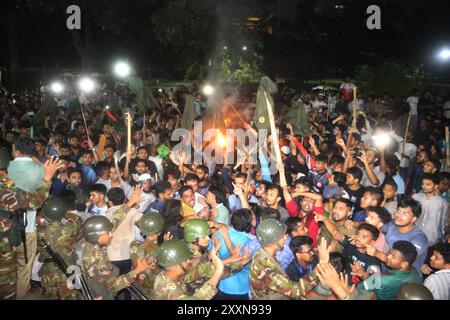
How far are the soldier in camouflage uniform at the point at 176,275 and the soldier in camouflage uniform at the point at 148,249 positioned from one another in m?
0.52

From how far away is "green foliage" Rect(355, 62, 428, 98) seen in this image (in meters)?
17.1

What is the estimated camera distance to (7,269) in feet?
15.9

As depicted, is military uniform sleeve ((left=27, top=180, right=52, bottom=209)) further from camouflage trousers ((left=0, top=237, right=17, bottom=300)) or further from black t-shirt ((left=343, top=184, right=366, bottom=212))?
black t-shirt ((left=343, top=184, right=366, bottom=212))

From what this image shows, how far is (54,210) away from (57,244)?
388mm

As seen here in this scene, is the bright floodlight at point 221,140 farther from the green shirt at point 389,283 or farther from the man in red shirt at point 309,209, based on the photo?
the green shirt at point 389,283

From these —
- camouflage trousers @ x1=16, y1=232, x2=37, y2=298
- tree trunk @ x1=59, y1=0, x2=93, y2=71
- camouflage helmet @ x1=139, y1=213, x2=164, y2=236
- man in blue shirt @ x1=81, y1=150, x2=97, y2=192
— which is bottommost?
camouflage trousers @ x1=16, y1=232, x2=37, y2=298

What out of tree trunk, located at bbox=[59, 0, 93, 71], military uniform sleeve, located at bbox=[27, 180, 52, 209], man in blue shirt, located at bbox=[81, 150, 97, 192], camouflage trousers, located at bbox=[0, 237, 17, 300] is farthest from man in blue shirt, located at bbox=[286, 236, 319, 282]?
tree trunk, located at bbox=[59, 0, 93, 71]

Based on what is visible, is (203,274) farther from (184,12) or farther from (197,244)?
(184,12)

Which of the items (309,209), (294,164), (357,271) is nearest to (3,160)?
(309,209)

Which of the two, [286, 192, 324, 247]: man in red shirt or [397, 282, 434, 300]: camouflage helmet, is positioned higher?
[286, 192, 324, 247]: man in red shirt

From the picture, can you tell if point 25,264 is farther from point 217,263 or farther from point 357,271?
point 357,271

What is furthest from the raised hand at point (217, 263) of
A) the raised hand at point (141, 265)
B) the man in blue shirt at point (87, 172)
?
the man in blue shirt at point (87, 172)
